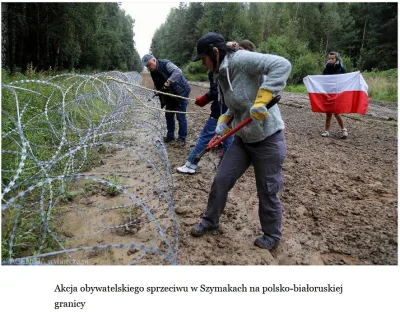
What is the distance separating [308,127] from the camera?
6.94 metres

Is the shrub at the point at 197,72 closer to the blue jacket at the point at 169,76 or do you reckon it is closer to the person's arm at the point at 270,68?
the blue jacket at the point at 169,76

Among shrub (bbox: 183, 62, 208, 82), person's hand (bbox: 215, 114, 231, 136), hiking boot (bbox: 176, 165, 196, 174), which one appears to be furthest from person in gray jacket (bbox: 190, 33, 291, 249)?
shrub (bbox: 183, 62, 208, 82)

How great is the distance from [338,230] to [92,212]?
229 cm

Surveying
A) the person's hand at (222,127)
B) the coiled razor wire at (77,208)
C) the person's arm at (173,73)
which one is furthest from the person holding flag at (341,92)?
the person's hand at (222,127)

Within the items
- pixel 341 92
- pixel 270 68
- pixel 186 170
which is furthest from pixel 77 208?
pixel 341 92

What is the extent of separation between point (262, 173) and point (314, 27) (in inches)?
1408

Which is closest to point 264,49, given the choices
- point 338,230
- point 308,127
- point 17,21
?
point 17,21

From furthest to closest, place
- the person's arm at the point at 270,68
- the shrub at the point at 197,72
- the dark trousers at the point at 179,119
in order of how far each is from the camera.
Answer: the shrub at the point at 197,72, the dark trousers at the point at 179,119, the person's arm at the point at 270,68

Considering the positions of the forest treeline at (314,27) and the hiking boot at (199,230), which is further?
the forest treeline at (314,27)

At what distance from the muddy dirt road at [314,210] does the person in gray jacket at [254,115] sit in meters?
0.32

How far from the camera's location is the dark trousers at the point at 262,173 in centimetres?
222

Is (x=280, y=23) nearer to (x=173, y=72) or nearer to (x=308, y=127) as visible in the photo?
(x=308, y=127)

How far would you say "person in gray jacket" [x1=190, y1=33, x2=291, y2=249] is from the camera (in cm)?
200
